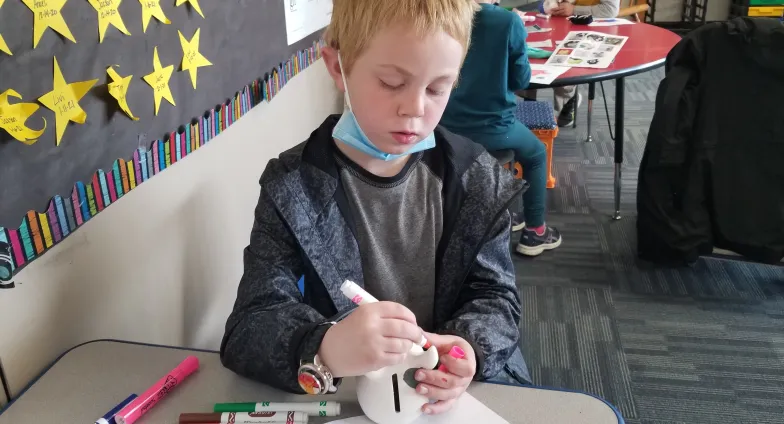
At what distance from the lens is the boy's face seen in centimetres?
78

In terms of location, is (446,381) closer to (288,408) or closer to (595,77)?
Result: (288,408)

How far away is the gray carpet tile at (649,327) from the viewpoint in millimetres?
1659

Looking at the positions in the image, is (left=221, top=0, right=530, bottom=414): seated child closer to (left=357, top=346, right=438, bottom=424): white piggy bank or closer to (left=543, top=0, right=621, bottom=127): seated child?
(left=357, top=346, right=438, bottom=424): white piggy bank

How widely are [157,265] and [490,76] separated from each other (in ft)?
4.28

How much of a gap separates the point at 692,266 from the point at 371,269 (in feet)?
5.54

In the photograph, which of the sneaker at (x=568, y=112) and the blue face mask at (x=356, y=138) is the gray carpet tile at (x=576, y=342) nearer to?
the blue face mask at (x=356, y=138)

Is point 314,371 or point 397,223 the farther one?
point 397,223

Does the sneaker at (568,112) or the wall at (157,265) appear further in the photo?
the sneaker at (568,112)

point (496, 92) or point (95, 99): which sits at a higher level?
point (95, 99)

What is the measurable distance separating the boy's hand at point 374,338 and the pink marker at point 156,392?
8.4 inches

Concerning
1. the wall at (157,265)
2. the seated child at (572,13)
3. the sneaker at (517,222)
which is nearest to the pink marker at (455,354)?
the wall at (157,265)

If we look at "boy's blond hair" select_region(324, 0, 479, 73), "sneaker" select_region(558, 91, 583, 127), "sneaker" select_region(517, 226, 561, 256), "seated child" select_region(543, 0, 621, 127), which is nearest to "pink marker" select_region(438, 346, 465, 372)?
"boy's blond hair" select_region(324, 0, 479, 73)

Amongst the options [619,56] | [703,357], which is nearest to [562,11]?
[619,56]

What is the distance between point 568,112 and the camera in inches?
141
